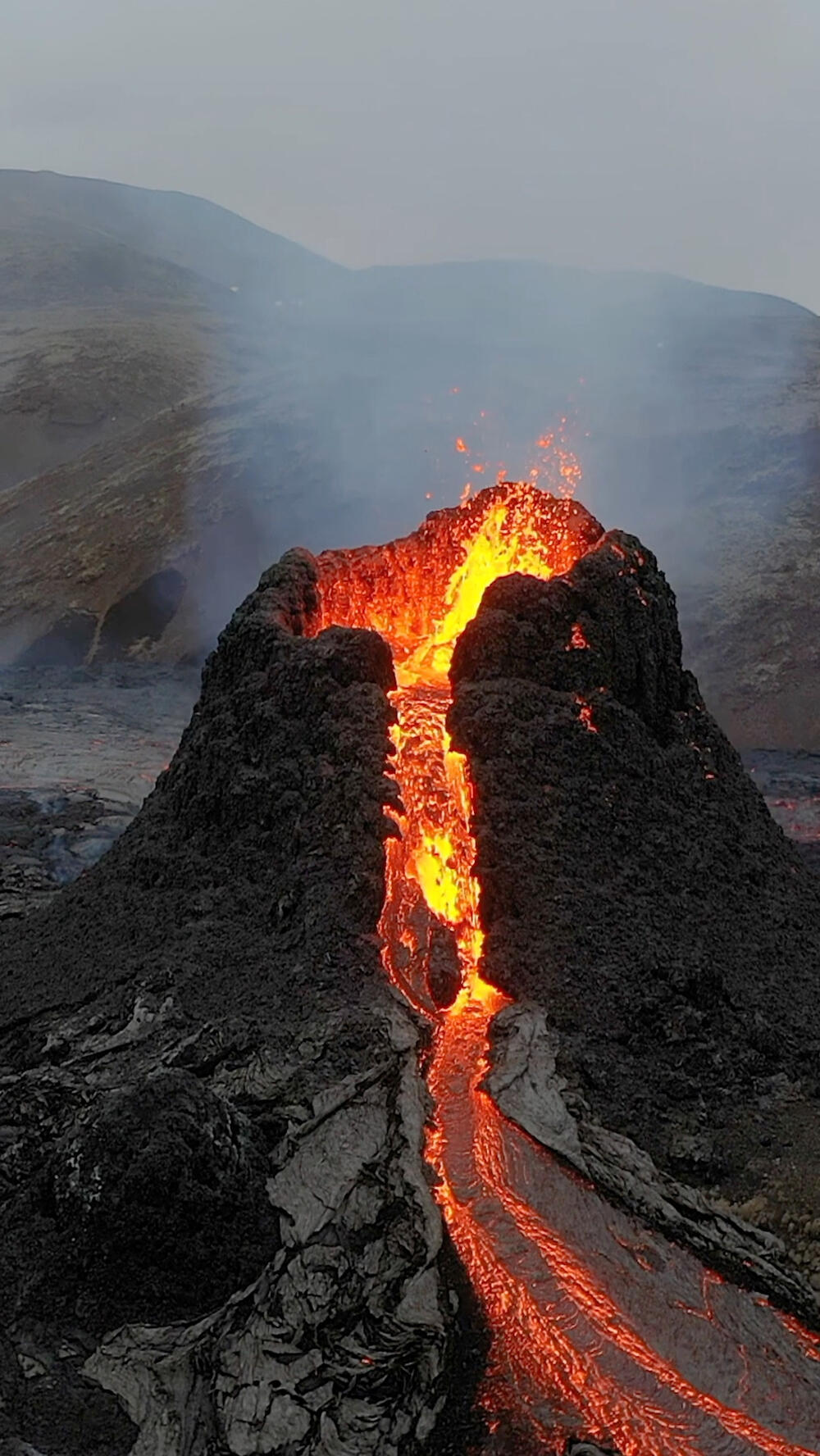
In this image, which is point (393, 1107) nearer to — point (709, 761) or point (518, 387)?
point (709, 761)

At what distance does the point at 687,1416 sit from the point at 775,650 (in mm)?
21101

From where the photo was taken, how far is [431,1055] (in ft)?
21.0

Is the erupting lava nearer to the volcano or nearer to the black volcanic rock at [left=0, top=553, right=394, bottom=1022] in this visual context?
the volcano

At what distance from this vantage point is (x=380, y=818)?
24.1ft

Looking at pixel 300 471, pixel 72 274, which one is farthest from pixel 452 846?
pixel 72 274

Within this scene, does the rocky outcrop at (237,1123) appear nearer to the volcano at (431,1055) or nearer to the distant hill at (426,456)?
the volcano at (431,1055)

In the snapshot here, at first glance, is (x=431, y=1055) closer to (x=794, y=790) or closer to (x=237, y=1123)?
(x=237, y=1123)

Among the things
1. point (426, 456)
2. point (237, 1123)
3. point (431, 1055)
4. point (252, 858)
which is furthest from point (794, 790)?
point (426, 456)

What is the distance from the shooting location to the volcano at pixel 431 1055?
4.68 metres

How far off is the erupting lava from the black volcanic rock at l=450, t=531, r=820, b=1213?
22 centimetres

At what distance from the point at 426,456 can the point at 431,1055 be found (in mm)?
26745

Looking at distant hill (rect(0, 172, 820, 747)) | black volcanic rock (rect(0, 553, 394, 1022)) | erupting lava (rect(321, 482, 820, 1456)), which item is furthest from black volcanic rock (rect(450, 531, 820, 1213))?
distant hill (rect(0, 172, 820, 747))

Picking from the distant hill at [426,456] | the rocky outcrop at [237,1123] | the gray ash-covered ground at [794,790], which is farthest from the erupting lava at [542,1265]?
the distant hill at [426,456]

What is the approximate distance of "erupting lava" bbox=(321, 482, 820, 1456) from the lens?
4.50m
